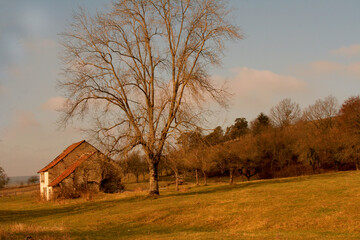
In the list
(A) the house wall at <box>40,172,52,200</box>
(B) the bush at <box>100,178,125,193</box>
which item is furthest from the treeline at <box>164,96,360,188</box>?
(A) the house wall at <box>40,172,52,200</box>

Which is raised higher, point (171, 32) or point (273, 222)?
point (171, 32)

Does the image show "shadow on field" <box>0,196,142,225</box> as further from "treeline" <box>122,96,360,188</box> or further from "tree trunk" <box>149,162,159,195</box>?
"treeline" <box>122,96,360,188</box>

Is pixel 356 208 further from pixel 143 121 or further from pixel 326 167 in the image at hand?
pixel 326 167

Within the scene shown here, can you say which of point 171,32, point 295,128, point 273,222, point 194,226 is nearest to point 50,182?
point 171,32

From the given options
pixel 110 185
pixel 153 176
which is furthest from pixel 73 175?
pixel 153 176

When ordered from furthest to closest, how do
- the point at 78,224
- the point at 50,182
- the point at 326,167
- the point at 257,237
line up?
the point at 326,167, the point at 50,182, the point at 78,224, the point at 257,237

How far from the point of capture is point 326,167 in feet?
224

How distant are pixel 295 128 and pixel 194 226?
70351 millimetres

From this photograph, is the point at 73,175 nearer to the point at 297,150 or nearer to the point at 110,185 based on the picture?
the point at 110,185

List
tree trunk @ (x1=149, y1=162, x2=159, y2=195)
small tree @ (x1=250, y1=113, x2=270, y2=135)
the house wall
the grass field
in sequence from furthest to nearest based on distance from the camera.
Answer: small tree @ (x1=250, y1=113, x2=270, y2=135)
the house wall
tree trunk @ (x1=149, y1=162, x2=159, y2=195)
the grass field

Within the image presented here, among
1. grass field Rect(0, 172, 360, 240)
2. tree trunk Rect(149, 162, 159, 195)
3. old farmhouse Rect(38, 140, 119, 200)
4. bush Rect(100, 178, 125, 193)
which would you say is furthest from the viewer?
bush Rect(100, 178, 125, 193)

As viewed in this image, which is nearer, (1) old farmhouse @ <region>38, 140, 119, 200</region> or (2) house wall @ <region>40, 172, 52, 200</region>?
(1) old farmhouse @ <region>38, 140, 119, 200</region>

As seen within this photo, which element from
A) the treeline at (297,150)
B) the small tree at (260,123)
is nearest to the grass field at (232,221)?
the treeline at (297,150)

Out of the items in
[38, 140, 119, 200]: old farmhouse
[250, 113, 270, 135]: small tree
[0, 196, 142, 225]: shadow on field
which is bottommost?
[0, 196, 142, 225]: shadow on field
